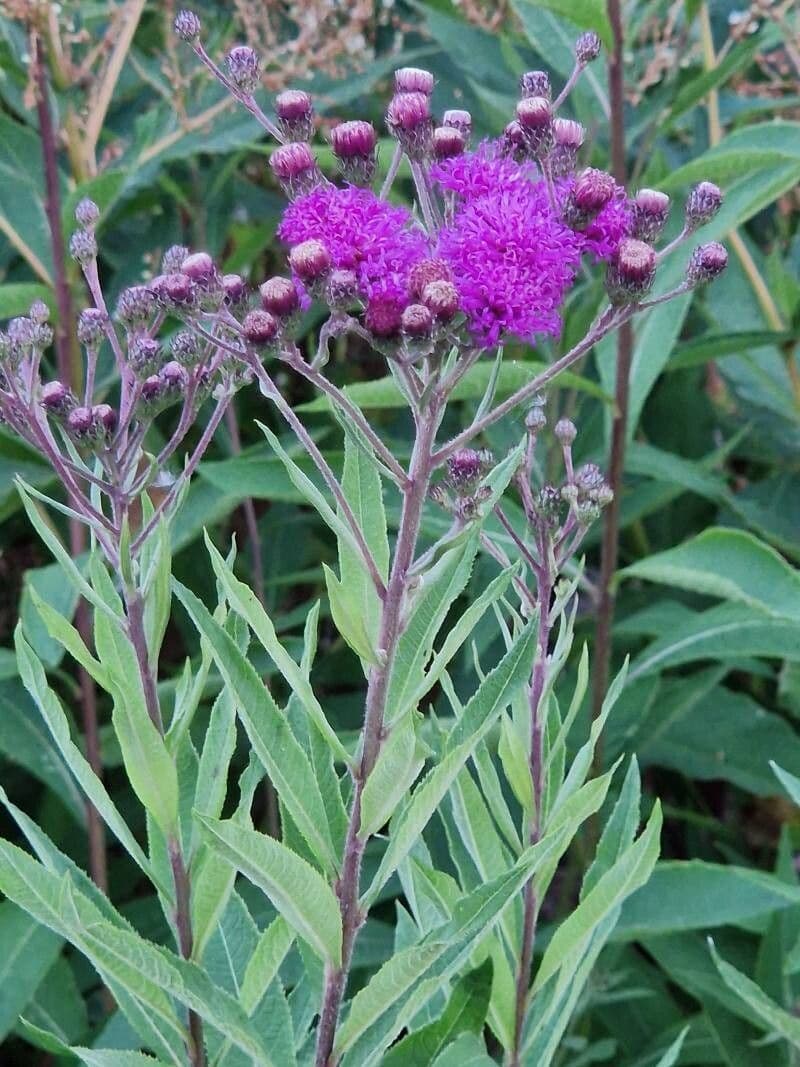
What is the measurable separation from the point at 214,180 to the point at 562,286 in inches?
63.4

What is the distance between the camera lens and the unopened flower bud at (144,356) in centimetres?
109

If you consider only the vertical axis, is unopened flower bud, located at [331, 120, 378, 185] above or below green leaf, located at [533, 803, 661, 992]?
above

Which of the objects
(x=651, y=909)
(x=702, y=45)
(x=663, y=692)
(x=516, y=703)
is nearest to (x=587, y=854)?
(x=651, y=909)

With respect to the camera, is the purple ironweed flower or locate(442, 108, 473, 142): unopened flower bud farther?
locate(442, 108, 473, 142): unopened flower bud

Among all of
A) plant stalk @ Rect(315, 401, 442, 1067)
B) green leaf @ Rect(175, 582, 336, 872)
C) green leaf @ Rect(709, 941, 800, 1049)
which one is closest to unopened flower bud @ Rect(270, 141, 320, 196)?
plant stalk @ Rect(315, 401, 442, 1067)

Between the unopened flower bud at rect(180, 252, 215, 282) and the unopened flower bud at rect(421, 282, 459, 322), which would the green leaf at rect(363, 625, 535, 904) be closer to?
the unopened flower bud at rect(421, 282, 459, 322)

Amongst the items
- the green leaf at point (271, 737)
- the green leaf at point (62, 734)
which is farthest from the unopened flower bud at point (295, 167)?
the green leaf at point (62, 734)

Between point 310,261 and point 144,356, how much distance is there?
0.83 ft

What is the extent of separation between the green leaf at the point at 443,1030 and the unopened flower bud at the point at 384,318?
0.52m

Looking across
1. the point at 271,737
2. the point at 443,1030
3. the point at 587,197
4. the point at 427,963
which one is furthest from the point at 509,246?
the point at 443,1030

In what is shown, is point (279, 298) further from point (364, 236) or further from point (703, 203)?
point (703, 203)

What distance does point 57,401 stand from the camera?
1.08 metres

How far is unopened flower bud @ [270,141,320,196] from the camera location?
3.20 ft

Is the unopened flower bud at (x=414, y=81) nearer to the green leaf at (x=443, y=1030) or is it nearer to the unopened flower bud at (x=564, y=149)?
the unopened flower bud at (x=564, y=149)
